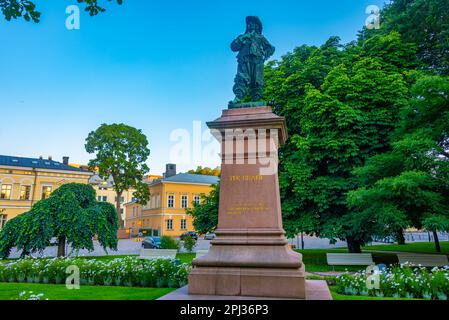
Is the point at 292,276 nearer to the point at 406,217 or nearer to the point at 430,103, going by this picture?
the point at 406,217

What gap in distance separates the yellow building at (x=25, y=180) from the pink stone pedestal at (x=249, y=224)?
43834 mm

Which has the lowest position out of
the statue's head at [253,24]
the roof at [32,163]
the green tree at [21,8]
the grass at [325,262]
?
the grass at [325,262]

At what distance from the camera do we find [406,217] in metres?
11.6

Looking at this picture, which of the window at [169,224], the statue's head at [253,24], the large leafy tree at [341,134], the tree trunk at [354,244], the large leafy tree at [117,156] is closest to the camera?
the statue's head at [253,24]

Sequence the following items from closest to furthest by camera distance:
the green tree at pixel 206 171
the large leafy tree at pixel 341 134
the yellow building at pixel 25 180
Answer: the large leafy tree at pixel 341 134 → the yellow building at pixel 25 180 → the green tree at pixel 206 171

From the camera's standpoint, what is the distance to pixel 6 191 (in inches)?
1727

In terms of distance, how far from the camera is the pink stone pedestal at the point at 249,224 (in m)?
5.73

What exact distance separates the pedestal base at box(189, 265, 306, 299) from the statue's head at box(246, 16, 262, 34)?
590cm

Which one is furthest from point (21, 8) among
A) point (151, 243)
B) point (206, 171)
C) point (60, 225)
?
point (206, 171)

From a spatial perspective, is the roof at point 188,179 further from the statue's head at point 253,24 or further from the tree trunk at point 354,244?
the statue's head at point 253,24

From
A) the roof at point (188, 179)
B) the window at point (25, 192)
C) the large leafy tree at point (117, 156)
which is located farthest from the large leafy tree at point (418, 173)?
the window at point (25, 192)

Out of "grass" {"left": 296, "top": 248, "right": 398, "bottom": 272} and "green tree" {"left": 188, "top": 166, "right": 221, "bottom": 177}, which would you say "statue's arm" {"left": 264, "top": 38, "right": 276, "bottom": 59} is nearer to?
"grass" {"left": 296, "top": 248, "right": 398, "bottom": 272}

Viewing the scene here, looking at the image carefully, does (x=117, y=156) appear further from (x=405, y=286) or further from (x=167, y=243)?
(x=405, y=286)

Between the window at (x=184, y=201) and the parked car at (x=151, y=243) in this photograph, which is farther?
the window at (x=184, y=201)
